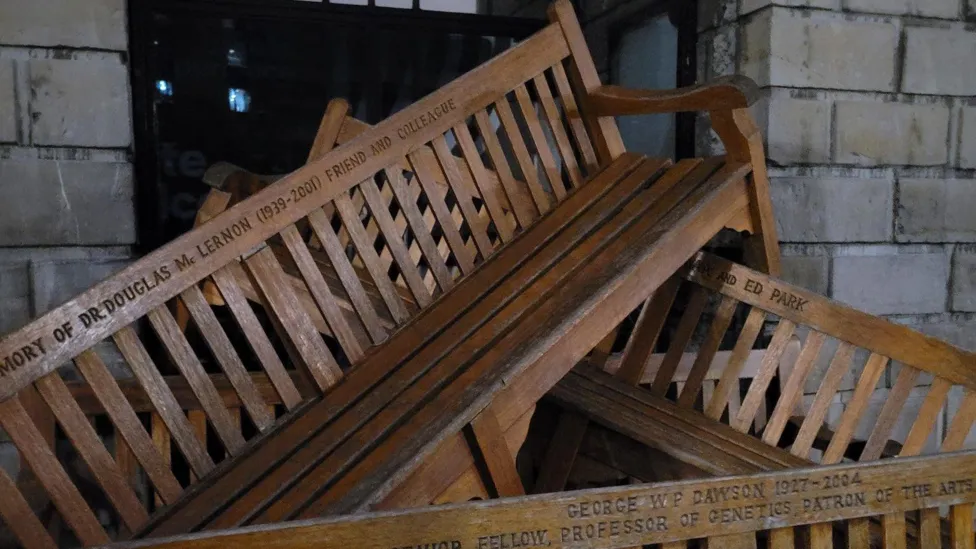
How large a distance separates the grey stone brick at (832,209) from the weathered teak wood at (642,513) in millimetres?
1225

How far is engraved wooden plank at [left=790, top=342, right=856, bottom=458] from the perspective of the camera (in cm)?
173

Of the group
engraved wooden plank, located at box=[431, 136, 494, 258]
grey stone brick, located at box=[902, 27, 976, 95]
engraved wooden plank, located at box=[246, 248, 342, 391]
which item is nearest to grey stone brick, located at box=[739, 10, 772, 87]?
grey stone brick, located at box=[902, 27, 976, 95]

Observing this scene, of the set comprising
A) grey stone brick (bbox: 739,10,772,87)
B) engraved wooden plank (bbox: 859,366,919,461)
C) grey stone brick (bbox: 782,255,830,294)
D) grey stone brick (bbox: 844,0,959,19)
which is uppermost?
grey stone brick (bbox: 844,0,959,19)

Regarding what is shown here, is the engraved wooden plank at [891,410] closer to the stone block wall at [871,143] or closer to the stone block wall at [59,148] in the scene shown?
the stone block wall at [871,143]

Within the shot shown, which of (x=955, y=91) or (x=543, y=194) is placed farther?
(x=955, y=91)

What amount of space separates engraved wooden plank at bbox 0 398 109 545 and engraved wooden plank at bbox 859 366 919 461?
161 cm

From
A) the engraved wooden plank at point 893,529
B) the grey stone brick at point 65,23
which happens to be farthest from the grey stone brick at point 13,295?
the engraved wooden plank at point 893,529

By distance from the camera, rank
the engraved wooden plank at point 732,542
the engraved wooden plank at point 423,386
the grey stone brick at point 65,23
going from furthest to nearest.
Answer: the grey stone brick at point 65,23, the engraved wooden plank at point 423,386, the engraved wooden plank at point 732,542

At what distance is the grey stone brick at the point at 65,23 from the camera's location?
1.94 metres

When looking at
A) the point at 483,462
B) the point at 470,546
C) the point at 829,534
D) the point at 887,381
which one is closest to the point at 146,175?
the point at 483,462

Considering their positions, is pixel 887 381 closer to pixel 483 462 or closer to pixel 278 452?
pixel 483 462

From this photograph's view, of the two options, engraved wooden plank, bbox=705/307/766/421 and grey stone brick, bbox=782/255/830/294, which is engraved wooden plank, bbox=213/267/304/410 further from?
grey stone brick, bbox=782/255/830/294

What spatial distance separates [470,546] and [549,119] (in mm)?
1188

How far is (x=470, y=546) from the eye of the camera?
3.25 feet
